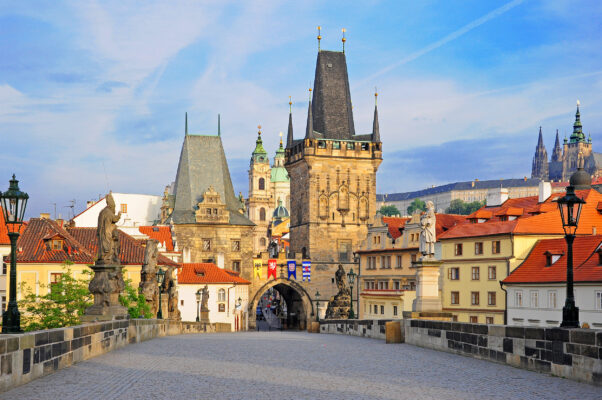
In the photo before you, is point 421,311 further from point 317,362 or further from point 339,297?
point 339,297

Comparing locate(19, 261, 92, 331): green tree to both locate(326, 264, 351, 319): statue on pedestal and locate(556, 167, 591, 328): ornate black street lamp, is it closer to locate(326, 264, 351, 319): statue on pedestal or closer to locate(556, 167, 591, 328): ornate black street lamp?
locate(326, 264, 351, 319): statue on pedestal

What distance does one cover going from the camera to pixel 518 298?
55.6m

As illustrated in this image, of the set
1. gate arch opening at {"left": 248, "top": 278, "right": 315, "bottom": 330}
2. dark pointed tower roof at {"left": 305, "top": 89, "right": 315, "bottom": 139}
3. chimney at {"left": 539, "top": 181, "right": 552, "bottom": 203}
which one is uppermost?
dark pointed tower roof at {"left": 305, "top": 89, "right": 315, "bottom": 139}

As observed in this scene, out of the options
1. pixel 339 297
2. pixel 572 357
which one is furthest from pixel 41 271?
pixel 572 357

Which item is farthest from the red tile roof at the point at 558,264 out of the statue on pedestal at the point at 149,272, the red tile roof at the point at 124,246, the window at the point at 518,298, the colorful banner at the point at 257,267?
the colorful banner at the point at 257,267

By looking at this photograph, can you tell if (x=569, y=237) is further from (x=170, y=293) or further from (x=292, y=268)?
(x=292, y=268)

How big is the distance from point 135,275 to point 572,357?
54.8 metres

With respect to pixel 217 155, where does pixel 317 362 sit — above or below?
below

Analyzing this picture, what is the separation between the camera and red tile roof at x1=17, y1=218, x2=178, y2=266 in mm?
60412

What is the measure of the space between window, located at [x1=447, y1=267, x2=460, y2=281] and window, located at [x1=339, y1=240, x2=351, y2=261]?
30173 millimetres

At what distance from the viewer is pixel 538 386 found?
41.8ft

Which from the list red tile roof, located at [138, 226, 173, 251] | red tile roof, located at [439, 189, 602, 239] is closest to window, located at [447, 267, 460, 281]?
red tile roof, located at [439, 189, 602, 239]

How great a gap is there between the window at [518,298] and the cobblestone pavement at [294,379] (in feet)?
124

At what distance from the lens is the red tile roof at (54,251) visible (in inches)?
2378
